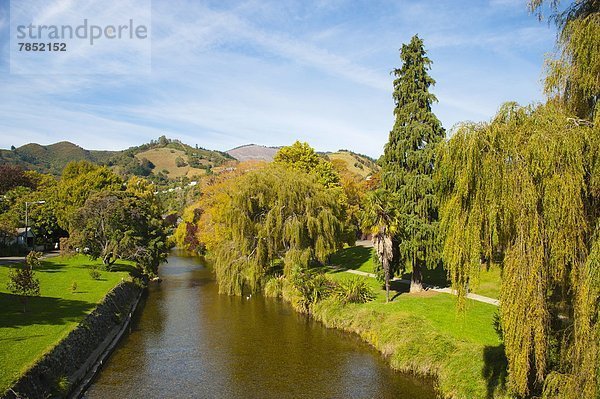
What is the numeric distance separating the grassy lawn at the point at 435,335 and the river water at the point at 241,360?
2.88ft

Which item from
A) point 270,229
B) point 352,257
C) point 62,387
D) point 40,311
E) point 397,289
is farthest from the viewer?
point 352,257

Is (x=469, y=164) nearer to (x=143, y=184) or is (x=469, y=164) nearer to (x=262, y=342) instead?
(x=262, y=342)

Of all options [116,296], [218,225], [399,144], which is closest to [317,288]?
[399,144]

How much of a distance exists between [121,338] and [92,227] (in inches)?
729

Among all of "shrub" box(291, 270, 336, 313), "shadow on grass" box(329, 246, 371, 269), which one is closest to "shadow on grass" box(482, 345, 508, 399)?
"shrub" box(291, 270, 336, 313)

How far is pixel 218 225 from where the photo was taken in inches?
1983

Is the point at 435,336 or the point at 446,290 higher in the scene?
the point at 446,290

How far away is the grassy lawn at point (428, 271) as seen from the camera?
98.2ft

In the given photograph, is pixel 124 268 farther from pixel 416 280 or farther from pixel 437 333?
pixel 437 333

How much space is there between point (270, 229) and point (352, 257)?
48.9 ft

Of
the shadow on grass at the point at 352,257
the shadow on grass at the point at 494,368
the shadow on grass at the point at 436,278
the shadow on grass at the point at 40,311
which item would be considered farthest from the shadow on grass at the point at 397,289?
the shadow on grass at the point at 40,311

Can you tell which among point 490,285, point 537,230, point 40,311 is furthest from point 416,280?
point 40,311

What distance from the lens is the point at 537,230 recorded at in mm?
11289

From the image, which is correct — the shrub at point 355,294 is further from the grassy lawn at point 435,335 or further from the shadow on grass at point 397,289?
the shadow on grass at point 397,289
